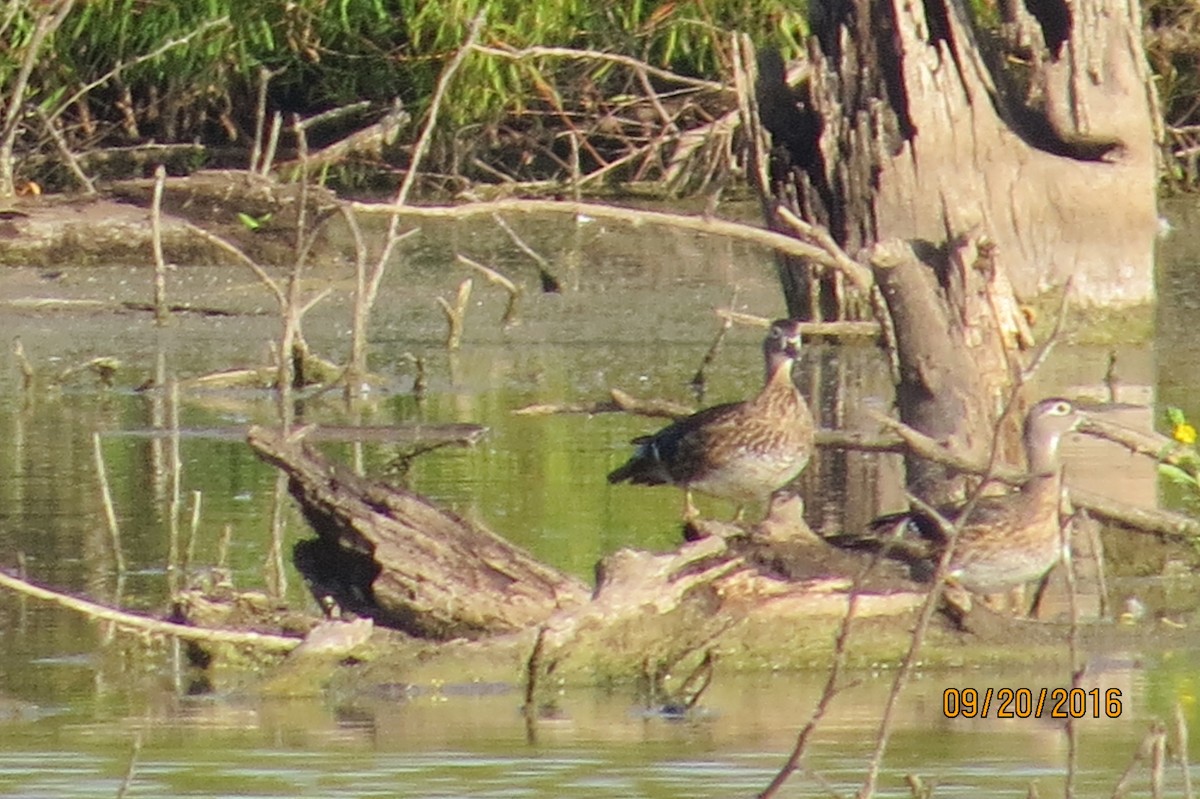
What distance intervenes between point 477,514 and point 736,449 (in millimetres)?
758

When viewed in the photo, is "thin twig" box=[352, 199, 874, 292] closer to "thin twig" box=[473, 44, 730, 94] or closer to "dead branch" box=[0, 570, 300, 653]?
"dead branch" box=[0, 570, 300, 653]

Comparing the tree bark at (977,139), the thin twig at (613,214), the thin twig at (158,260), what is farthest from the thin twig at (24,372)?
the thin twig at (613,214)

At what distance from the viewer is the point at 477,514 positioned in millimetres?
8633

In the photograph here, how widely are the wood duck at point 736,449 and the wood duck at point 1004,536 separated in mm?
1255

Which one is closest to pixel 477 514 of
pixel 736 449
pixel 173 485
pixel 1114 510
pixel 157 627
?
pixel 736 449

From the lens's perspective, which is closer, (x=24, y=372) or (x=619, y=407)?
(x=619, y=407)

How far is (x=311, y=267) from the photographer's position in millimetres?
15133

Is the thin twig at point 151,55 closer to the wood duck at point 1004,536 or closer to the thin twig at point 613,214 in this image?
the thin twig at point 613,214

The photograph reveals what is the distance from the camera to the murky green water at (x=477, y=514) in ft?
18.9

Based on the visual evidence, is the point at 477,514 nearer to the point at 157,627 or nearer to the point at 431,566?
the point at 431,566

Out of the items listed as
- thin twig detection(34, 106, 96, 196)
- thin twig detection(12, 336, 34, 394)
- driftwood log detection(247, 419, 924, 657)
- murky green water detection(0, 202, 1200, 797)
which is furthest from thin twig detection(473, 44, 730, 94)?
driftwood log detection(247, 419, 924, 657)

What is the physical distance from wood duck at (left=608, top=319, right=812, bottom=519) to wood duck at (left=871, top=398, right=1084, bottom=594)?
1255 mm

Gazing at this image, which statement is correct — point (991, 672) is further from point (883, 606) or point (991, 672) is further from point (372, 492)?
point (372, 492)
